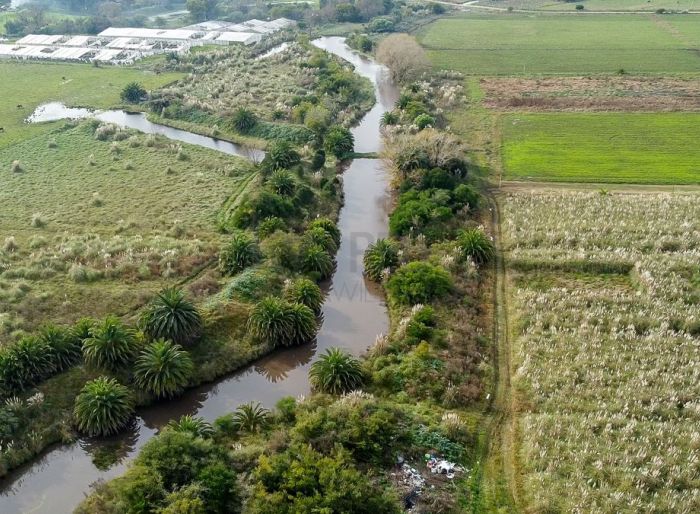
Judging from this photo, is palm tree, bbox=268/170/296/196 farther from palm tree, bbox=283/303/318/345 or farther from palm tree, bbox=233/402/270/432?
palm tree, bbox=233/402/270/432

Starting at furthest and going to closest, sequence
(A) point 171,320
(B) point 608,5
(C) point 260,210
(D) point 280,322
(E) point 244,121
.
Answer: (B) point 608,5, (E) point 244,121, (C) point 260,210, (D) point 280,322, (A) point 171,320

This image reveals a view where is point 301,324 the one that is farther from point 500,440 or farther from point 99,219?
point 99,219

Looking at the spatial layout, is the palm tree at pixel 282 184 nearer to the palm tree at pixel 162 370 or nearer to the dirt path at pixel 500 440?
the dirt path at pixel 500 440

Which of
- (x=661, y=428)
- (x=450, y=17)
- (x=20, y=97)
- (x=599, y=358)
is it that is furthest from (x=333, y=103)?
(x=450, y=17)

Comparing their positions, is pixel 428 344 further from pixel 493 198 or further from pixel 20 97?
pixel 20 97

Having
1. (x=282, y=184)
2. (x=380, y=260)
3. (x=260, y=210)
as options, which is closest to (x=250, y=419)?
(x=380, y=260)

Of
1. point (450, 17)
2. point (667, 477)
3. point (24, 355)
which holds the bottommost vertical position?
point (667, 477)
